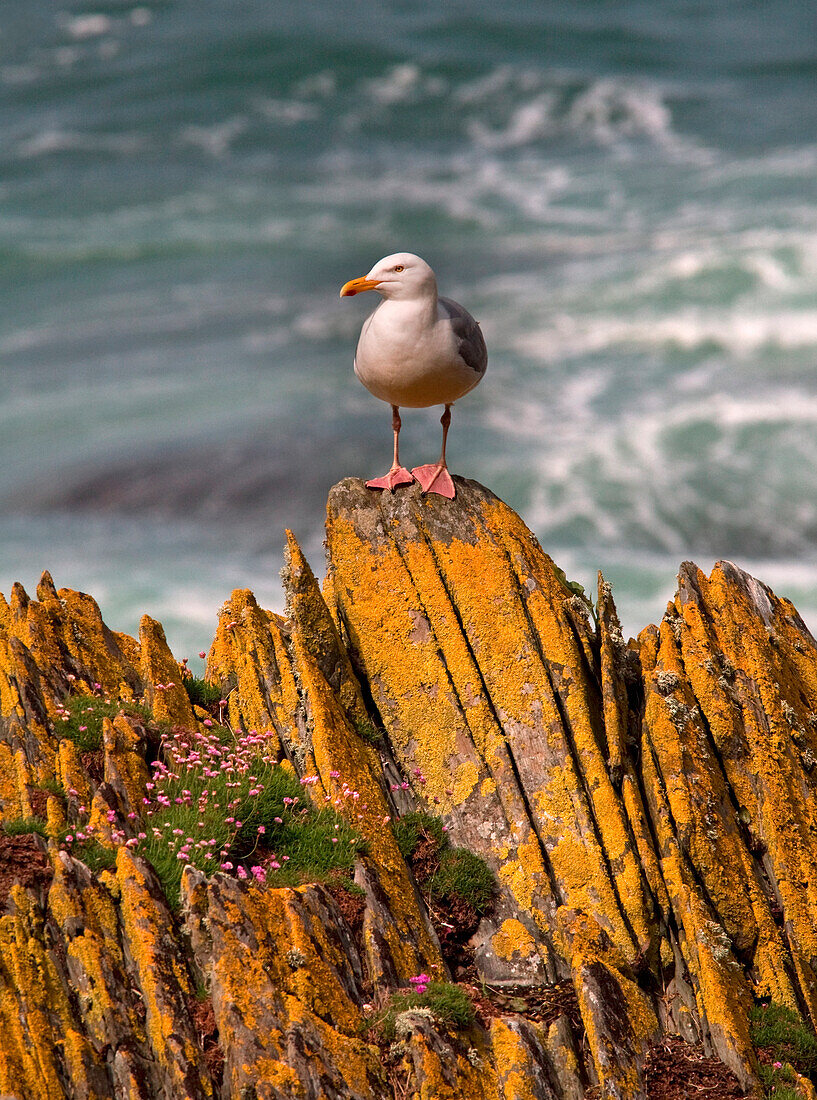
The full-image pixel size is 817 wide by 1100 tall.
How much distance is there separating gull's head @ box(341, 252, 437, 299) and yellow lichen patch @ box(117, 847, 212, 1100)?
287 inches

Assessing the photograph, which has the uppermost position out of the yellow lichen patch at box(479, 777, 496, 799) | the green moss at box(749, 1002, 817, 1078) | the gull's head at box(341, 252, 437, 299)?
the gull's head at box(341, 252, 437, 299)

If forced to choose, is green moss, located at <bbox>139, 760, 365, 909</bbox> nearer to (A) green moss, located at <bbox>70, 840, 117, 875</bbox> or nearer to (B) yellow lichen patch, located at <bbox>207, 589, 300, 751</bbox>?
(A) green moss, located at <bbox>70, 840, 117, 875</bbox>

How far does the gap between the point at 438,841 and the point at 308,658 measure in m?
2.58

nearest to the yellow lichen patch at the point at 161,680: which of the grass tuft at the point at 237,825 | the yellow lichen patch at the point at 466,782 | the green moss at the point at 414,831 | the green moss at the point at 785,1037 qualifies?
the grass tuft at the point at 237,825

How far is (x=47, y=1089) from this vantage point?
299 inches

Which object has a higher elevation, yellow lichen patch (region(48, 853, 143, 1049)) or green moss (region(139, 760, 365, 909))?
green moss (region(139, 760, 365, 909))

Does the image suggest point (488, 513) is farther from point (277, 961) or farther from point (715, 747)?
point (277, 961)

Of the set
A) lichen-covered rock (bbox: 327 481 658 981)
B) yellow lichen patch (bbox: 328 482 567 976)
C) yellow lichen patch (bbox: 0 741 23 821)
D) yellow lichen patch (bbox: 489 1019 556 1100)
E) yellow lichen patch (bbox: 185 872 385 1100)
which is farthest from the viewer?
yellow lichen patch (bbox: 328 482 567 976)

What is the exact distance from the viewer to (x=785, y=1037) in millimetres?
10008

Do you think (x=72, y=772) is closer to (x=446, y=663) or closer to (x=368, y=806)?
(x=368, y=806)

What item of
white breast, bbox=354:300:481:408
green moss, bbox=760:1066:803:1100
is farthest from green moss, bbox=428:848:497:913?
white breast, bbox=354:300:481:408

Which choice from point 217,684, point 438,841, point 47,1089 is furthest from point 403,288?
point 47,1089

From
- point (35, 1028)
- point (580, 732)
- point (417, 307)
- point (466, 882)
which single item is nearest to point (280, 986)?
point (35, 1028)

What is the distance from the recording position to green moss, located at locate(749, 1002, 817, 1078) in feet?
32.1
